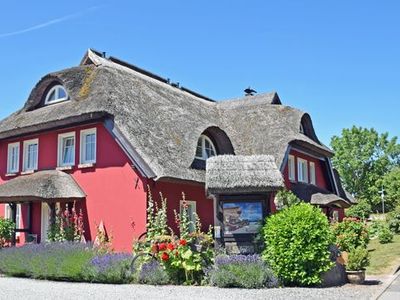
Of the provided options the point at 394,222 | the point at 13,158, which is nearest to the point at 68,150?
the point at 13,158

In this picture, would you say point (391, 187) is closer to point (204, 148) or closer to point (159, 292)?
point (204, 148)

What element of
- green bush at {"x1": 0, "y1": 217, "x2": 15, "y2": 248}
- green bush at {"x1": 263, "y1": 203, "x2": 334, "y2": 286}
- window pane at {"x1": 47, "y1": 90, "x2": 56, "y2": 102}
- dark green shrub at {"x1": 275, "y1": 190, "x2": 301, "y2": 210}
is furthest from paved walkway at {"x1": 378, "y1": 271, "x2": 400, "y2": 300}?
window pane at {"x1": 47, "y1": 90, "x2": 56, "y2": 102}

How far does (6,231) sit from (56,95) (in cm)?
599

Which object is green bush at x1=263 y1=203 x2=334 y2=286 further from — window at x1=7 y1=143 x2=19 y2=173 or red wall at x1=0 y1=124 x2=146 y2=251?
window at x1=7 y1=143 x2=19 y2=173

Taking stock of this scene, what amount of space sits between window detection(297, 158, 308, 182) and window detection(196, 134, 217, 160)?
7.08 metres

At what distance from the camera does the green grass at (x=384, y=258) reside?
1527cm

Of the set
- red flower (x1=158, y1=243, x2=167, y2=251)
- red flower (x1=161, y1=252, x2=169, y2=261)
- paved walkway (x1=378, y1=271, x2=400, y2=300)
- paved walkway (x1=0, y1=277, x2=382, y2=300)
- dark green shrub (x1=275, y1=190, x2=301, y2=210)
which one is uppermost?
dark green shrub (x1=275, y1=190, x2=301, y2=210)

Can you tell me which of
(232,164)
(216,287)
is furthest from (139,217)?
(216,287)

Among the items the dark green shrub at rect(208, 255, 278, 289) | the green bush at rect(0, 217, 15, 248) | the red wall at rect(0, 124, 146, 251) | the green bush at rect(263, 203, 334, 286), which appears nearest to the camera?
the dark green shrub at rect(208, 255, 278, 289)

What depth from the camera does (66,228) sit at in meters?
16.6

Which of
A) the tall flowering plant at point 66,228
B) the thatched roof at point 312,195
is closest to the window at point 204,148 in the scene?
the tall flowering plant at point 66,228

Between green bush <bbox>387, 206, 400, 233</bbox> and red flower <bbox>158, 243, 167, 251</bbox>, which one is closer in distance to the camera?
red flower <bbox>158, 243, 167, 251</bbox>

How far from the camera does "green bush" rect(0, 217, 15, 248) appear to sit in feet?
55.7

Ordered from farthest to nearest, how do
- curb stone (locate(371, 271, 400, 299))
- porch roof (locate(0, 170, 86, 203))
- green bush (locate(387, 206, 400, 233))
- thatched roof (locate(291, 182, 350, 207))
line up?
1. green bush (locate(387, 206, 400, 233))
2. thatched roof (locate(291, 182, 350, 207))
3. porch roof (locate(0, 170, 86, 203))
4. curb stone (locate(371, 271, 400, 299))
